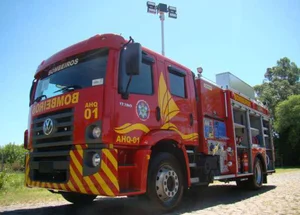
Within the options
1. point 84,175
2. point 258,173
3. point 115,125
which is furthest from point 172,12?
point 84,175

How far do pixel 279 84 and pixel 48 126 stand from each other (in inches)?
2005

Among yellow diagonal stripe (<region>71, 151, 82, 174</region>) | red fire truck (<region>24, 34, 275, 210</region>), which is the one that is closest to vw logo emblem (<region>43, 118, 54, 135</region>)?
red fire truck (<region>24, 34, 275, 210</region>)

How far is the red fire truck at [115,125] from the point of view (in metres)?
5.05

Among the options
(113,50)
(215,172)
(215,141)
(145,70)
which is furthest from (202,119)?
(113,50)

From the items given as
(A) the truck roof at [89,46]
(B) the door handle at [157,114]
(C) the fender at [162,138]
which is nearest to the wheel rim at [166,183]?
(C) the fender at [162,138]

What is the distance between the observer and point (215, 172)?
7.78 meters

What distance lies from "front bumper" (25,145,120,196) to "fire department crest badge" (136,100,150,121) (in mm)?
953

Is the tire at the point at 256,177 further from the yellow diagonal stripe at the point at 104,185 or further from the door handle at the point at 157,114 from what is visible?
the yellow diagonal stripe at the point at 104,185

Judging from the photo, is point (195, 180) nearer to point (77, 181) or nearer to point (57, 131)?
point (77, 181)

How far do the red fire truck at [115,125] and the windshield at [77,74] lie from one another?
0.02 metres

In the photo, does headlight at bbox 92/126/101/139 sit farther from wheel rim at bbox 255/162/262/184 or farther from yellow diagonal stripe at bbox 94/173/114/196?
wheel rim at bbox 255/162/262/184

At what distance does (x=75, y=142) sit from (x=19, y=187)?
384 inches

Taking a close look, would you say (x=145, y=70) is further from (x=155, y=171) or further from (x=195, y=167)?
(x=195, y=167)

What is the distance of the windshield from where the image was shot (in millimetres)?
5434
